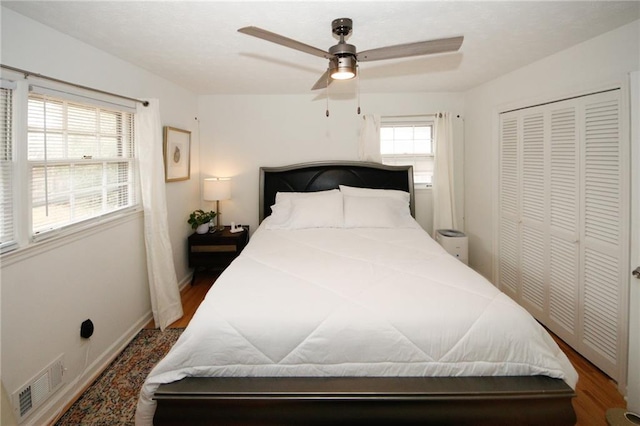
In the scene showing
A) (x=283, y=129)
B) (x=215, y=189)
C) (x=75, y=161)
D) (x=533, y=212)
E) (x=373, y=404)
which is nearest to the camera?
(x=373, y=404)

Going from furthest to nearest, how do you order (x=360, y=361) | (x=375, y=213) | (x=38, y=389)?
(x=375, y=213) < (x=38, y=389) < (x=360, y=361)

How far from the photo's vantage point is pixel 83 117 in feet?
7.32

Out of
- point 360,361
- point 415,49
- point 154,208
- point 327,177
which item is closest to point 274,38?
point 415,49

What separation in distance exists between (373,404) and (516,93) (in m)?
2.93

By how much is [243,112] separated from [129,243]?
7.03 ft

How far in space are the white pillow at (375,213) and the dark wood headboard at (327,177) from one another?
449 millimetres

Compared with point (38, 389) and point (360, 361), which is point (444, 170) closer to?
point (360, 361)

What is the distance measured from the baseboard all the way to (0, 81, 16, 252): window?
3.08 ft

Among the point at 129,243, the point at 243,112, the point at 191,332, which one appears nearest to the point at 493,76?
the point at 243,112

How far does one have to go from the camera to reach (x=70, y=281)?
2039mm

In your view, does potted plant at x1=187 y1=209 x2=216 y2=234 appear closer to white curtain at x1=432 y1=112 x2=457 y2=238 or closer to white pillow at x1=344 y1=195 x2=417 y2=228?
white pillow at x1=344 y1=195 x2=417 y2=228

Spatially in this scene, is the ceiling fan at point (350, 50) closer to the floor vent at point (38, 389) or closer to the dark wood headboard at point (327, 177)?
the dark wood headboard at point (327, 177)

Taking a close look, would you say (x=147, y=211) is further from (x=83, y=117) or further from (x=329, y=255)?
(x=329, y=255)

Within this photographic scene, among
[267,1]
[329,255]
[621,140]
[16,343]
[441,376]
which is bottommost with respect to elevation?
[441,376]
